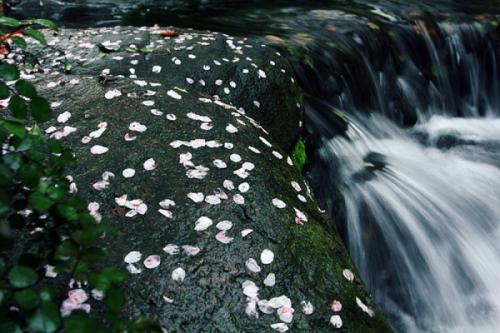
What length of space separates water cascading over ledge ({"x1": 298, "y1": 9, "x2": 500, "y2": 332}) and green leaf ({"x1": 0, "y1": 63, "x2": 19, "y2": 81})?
12.2 ft

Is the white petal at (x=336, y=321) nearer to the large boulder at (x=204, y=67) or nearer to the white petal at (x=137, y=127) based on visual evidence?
the white petal at (x=137, y=127)

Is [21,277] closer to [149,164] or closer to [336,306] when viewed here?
[336,306]

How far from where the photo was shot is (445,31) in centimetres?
902

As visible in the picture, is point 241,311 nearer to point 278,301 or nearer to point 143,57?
point 278,301

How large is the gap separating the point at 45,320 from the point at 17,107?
63 cm

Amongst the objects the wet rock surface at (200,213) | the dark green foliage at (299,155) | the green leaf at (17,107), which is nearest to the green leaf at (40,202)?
the green leaf at (17,107)

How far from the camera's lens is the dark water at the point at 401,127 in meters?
4.56

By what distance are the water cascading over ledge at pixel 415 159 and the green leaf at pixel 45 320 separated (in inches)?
141

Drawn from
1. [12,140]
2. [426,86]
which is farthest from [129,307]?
[426,86]

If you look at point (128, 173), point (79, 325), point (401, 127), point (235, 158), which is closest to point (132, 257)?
point (128, 173)

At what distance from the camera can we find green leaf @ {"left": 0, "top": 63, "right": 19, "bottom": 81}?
140 cm

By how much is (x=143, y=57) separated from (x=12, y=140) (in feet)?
12.7

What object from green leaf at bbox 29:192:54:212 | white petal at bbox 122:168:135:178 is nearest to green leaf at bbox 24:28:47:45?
green leaf at bbox 29:192:54:212

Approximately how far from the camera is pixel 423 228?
5.03 metres
